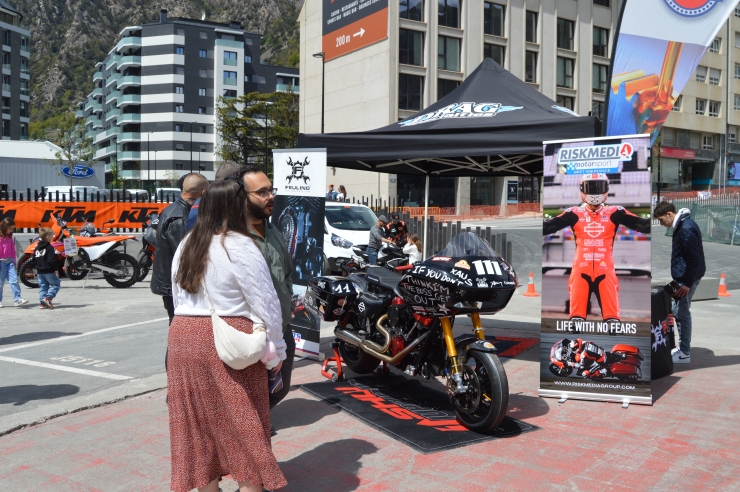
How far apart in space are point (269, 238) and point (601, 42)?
5988 centimetres

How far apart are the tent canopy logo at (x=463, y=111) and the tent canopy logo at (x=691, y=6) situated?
5.87 feet

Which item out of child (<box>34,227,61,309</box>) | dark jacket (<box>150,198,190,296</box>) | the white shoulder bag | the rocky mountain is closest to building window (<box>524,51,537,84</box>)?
child (<box>34,227,61,309</box>)

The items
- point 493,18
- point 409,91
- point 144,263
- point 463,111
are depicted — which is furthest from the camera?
point 493,18

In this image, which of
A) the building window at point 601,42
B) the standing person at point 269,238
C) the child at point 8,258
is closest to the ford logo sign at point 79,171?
the building window at point 601,42

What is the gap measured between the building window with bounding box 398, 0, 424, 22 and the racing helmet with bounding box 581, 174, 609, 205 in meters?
44.8

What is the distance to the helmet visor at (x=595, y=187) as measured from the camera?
20.0ft

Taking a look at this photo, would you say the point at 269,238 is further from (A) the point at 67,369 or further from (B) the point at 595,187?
(A) the point at 67,369

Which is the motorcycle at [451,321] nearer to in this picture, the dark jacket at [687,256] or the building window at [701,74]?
the dark jacket at [687,256]

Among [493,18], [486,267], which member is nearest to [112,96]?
[493,18]

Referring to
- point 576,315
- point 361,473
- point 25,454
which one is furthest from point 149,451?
point 576,315

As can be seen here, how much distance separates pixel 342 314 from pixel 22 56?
107090mm

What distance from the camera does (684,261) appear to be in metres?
7.50

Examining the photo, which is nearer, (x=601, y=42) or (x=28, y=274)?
(x=28, y=274)

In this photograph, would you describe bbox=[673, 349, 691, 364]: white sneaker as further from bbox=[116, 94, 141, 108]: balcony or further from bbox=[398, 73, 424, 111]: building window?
bbox=[116, 94, 141, 108]: balcony
